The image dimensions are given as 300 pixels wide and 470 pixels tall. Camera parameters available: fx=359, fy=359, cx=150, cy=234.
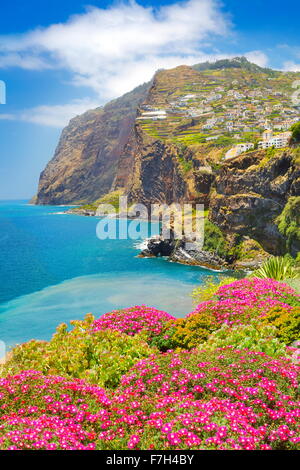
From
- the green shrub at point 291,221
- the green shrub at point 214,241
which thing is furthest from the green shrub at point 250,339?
the green shrub at point 214,241

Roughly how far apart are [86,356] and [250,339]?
433 centimetres

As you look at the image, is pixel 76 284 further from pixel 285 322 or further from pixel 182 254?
pixel 285 322

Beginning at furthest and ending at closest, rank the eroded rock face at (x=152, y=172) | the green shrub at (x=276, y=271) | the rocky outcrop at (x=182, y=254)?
the eroded rock face at (x=152, y=172)
the rocky outcrop at (x=182, y=254)
the green shrub at (x=276, y=271)

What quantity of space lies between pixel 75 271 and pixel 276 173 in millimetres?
37074

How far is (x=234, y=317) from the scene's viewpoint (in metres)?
11.8

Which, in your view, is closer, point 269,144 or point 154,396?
point 154,396

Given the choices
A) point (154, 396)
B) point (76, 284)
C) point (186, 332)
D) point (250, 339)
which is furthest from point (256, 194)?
point (154, 396)

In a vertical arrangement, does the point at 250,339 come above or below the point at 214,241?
above

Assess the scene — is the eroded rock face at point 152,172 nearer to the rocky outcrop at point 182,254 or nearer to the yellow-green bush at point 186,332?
the rocky outcrop at point 182,254

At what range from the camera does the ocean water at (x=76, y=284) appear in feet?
120

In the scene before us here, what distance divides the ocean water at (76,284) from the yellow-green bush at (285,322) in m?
24.0

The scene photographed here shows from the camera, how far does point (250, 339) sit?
30.2 feet
